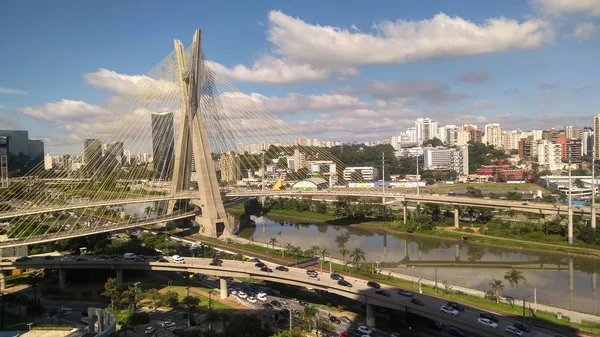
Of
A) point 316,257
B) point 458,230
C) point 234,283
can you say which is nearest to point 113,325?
point 234,283

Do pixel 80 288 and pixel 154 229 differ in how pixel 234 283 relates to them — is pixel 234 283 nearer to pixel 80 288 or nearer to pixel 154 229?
pixel 80 288

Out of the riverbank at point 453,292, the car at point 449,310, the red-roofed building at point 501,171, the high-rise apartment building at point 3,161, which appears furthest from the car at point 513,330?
the red-roofed building at point 501,171

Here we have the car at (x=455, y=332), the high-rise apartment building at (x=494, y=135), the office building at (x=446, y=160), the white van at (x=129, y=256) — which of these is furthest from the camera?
the high-rise apartment building at (x=494, y=135)

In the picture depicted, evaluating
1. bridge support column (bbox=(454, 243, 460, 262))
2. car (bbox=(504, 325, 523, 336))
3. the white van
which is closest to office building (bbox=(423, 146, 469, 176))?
bridge support column (bbox=(454, 243, 460, 262))

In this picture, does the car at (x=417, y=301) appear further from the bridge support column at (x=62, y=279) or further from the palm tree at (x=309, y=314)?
the bridge support column at (x=62, y=279)

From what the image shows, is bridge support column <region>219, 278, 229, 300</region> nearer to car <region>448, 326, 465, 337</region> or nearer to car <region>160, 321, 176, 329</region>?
car <region>160, 321, 176, 329</region>
